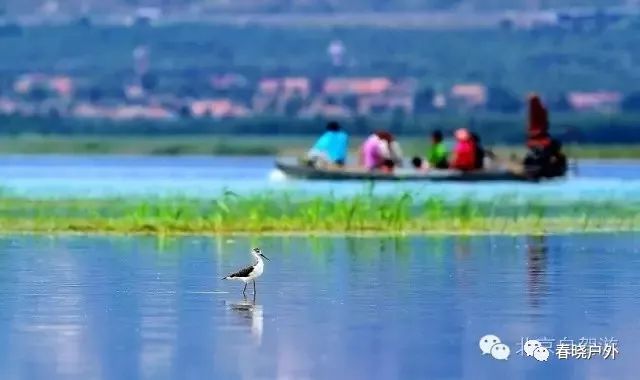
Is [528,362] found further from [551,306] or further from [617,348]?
[551,306]

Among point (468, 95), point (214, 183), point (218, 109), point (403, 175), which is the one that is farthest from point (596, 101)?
point (403, 175)

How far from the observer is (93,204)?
33969mm

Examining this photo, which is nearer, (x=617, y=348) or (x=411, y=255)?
(x=617, y=348)

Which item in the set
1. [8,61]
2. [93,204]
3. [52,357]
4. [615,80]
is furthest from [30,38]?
[52,357]

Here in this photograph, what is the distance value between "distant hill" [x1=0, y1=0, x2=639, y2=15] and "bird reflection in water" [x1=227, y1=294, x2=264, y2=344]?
118981 millimetres

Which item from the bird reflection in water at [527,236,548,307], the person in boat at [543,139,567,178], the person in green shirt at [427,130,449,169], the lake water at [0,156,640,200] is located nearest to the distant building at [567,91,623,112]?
the lake water at [0,156,640,200]

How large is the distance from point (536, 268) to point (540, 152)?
22.4 meters

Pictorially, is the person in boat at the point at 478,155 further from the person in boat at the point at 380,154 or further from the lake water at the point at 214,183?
the person in boat at the point at 380,154

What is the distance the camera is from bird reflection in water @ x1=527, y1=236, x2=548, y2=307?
68.7 ft

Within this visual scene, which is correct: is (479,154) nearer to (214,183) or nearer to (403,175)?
(403,175)

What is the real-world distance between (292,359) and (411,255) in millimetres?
8810

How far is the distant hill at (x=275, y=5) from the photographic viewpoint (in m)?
140

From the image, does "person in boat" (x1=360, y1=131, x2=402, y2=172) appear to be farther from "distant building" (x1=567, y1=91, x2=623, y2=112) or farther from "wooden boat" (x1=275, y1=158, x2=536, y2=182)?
"distant building" (x1=567, y1=91, x2=623, y2=112)

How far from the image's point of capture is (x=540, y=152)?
151ft
